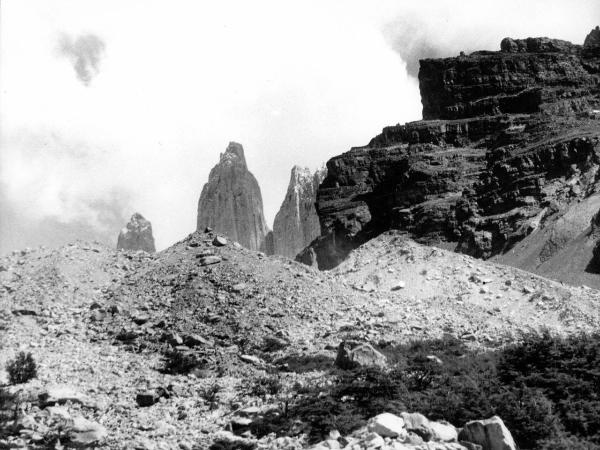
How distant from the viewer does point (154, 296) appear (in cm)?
2798

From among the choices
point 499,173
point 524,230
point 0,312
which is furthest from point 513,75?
point 0,312

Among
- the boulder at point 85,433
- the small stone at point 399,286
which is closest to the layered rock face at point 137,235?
the small stone at point 399,286

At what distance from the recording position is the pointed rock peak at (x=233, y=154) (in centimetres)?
15400

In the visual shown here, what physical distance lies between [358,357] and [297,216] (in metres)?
131

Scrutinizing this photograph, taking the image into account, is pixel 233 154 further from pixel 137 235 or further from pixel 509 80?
pixel 509 80

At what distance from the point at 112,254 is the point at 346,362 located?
16150mm

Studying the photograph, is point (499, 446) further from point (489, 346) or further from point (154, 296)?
point (154, 296)

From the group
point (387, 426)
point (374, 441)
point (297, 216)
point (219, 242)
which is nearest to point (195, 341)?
point (219, 242)

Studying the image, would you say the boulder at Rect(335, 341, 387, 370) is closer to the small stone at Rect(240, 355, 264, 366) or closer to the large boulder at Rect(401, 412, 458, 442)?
the small stone at Rect(240, 355, 264, 366)

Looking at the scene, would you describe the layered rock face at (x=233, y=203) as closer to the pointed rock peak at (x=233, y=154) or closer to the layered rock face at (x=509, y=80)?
the pointed rock peak at (x=233, y=154)

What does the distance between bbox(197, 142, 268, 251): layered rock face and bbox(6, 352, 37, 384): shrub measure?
127m

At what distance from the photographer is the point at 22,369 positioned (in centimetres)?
1980

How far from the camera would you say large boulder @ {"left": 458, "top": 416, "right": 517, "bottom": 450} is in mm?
15297

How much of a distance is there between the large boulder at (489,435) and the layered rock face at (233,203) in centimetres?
13272
